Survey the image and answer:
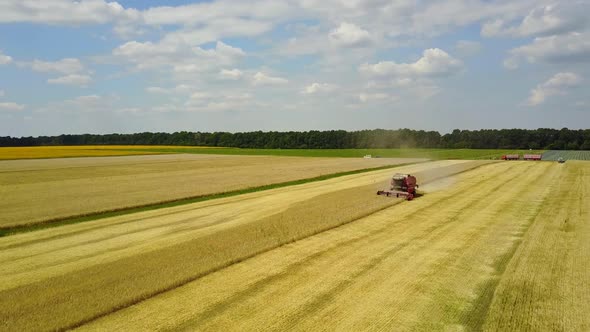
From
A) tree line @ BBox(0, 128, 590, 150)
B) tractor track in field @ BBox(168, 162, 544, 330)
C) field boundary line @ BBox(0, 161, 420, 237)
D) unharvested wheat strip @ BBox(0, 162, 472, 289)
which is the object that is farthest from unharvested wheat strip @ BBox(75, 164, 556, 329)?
tree line @ BBox(0, 128, 590, 150)

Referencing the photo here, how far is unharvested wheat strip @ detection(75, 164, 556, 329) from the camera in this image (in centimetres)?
945

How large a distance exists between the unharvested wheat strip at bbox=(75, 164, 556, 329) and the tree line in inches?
3627

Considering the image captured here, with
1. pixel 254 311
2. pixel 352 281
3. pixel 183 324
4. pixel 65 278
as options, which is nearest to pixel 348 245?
pixel 352 281

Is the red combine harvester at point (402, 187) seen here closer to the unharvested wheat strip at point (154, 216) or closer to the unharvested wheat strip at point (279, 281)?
the unharvested wheat strip at point (154, 216)

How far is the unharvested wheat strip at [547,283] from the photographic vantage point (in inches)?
366

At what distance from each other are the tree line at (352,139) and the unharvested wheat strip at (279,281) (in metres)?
92.1

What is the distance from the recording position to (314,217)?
67.5 ft

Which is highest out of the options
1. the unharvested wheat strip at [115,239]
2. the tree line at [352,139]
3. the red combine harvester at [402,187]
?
the tree line at [352,139]

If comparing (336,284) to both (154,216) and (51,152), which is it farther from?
(51,152)

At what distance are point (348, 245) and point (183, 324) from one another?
779 cm

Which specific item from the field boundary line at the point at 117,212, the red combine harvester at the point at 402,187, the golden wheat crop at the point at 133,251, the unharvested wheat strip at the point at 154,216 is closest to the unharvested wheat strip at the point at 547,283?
the golden wheat crop at the point at 133,251

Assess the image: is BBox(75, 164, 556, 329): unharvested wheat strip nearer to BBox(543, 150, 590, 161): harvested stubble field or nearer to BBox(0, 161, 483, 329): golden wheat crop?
BBox(0, 161, 483, 329): golden wheat crop

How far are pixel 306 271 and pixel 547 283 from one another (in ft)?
21.9

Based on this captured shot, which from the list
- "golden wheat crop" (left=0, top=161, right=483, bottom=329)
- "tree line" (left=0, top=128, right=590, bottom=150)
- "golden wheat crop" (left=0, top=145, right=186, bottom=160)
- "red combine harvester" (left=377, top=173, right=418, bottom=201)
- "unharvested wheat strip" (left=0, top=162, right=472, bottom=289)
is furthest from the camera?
"tree line" (left=0, top=128, right=590, bottom=150)
